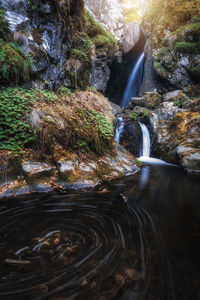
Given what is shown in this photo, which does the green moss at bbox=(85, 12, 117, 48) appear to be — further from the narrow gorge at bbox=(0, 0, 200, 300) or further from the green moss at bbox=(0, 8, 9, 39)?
the green moss at bbox=(0, 8, 9, 39)

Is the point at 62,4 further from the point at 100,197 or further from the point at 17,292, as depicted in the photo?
the point at 17,292

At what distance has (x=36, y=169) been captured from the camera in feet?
12.9

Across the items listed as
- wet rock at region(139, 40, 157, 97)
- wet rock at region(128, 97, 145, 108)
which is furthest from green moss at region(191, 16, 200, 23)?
wet rock at region(128, 97, 145, 108)

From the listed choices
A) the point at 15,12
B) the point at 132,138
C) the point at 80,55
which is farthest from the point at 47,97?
the point at 132,138

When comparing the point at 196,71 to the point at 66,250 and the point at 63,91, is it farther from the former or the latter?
the point at 66,250

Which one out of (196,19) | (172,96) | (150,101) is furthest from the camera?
(196,19)

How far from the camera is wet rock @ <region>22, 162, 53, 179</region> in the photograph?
383 centimetres

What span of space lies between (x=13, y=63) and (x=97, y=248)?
16.8ft

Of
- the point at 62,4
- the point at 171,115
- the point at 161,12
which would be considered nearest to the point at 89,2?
the point at 161,12

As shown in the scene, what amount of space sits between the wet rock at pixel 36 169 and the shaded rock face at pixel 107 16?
17856 mm

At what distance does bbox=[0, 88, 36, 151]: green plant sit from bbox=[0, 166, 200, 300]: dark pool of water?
151 centimetres

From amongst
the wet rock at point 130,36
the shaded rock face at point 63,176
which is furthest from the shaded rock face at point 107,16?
the shaded rock face at point 63,176

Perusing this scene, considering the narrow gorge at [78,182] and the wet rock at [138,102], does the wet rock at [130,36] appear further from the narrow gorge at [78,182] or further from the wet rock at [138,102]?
the narrow gorge at [78,182]

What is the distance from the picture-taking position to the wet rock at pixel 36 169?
383 cm
